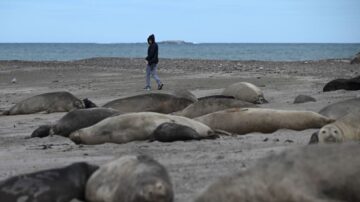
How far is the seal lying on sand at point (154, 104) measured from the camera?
979cm

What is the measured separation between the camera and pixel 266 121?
7703mm

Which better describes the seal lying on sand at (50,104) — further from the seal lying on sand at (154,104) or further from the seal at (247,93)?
the seal at (247,93)

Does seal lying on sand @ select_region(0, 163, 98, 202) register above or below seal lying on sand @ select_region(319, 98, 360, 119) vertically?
below

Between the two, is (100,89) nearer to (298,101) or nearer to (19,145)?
(298,101)

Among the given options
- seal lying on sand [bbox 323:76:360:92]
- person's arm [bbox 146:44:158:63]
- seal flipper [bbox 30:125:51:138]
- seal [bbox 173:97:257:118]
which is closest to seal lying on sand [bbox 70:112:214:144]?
seal flipper [bbox 30:125:51:138]

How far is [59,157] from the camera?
6461mm

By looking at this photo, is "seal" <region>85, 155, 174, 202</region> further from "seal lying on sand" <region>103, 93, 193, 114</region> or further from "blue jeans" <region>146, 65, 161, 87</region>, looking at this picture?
"blue jeans" <region>146, 65, 161, 87</region>

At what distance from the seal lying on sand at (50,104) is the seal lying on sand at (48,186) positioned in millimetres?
7200

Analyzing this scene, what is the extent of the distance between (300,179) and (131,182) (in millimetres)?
1161

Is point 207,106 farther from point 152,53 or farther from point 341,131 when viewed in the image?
point 152,53

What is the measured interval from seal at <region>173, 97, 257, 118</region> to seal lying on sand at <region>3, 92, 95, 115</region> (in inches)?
125

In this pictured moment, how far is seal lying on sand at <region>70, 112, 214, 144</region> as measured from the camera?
7242 mm

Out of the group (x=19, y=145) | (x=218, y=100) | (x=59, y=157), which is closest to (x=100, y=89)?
(x=218, y=100)

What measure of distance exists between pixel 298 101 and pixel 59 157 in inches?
221
